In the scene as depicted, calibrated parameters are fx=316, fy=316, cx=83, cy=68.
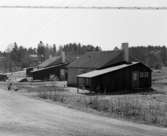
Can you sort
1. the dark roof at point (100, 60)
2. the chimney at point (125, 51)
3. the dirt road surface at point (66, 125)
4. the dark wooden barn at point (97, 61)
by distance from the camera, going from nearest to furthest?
1. the dirt road surface at point (66, 125)
2. the chimney at point (125, 51)
3. the dark wooden barn at point (97, 61)
4. the dark roof at point (100, 60)

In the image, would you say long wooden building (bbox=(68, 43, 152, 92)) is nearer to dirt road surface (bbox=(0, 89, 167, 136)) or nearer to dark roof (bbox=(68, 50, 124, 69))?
dark roof (bbox=(68, 50, 124, 69))

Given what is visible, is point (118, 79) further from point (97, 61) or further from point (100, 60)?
point (97, 61)

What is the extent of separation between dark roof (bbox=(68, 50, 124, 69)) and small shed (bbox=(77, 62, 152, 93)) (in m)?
1.37

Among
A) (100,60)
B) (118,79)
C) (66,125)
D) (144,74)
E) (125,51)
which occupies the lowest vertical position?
(66,125)

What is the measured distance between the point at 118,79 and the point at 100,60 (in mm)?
6973

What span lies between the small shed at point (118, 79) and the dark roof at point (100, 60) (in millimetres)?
1369

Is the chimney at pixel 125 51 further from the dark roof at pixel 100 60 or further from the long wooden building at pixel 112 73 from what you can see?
the dark roof at pixel 100 60

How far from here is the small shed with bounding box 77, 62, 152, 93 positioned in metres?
41.0

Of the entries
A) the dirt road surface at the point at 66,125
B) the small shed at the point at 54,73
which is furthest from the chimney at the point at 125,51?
the dirt road surface at the point at 66,125

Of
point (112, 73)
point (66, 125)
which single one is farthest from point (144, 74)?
point (66, 125)

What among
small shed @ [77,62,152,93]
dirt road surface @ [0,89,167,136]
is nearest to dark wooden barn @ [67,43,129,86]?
small shed @ [77,62,152,93]

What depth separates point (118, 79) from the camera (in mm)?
42219

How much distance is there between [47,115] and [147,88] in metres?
29.4

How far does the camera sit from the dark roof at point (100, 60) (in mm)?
46562
